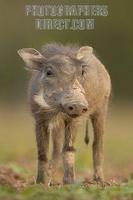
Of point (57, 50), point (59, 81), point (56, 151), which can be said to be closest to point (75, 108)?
point (59, 81)

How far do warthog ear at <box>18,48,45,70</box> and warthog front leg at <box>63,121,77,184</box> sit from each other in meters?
0.95

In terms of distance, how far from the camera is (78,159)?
1950 centimetres

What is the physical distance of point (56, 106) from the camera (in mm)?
13086

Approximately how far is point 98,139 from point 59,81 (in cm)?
249

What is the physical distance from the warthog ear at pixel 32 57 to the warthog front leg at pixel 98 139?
62.5 inches

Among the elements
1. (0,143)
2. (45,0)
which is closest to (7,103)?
(0,143)

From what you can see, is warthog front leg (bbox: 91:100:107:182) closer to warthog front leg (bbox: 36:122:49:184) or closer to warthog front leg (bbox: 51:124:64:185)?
warthog front leg (bbox: 51:124:64:185)

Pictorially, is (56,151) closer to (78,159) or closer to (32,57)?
(32,57)

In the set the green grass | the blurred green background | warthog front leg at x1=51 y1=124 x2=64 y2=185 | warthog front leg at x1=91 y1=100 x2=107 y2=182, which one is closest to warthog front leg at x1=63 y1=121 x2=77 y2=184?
warthog front leg at x1=51 y1=124 x2=64 y2=185

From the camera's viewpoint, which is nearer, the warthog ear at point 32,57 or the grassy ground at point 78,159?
the grassy ground at point 78,159

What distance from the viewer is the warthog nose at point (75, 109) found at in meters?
12.3

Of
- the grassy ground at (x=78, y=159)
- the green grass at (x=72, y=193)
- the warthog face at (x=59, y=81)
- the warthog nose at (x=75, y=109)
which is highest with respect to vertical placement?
the warthog face at (x=59, y=81)

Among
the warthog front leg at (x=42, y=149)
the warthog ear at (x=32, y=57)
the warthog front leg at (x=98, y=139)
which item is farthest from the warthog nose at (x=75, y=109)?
the warthog front leg at (x=98, y=139)

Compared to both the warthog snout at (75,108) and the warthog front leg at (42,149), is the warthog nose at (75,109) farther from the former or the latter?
the warthog front leg at (42,149)
